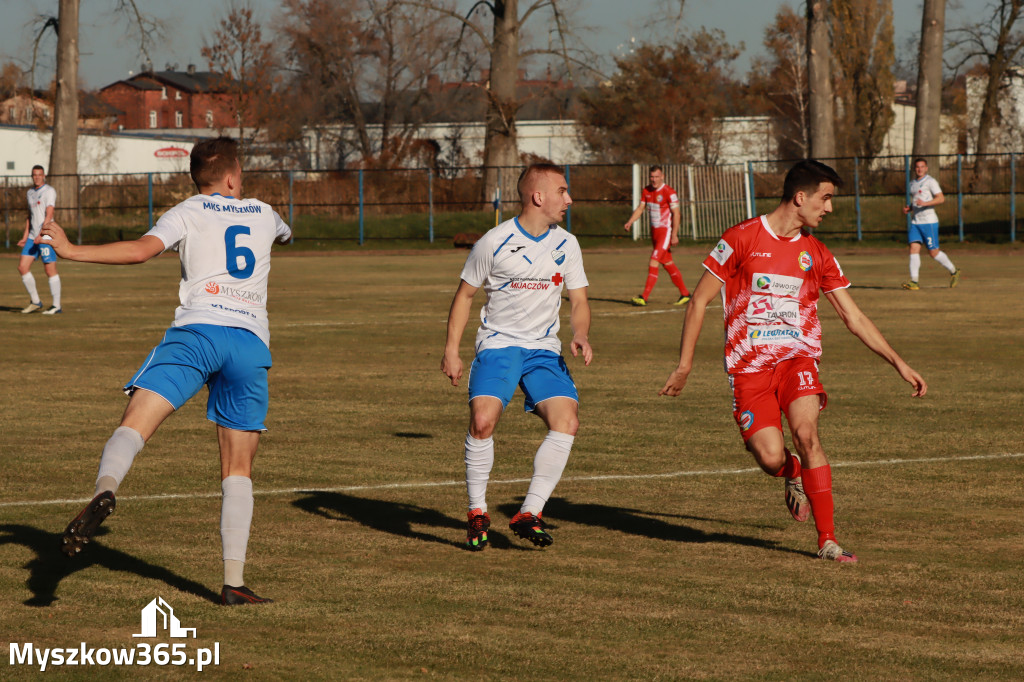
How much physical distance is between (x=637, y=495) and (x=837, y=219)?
3739 centimetres

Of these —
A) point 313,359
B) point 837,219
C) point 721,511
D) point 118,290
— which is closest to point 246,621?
point 721,511

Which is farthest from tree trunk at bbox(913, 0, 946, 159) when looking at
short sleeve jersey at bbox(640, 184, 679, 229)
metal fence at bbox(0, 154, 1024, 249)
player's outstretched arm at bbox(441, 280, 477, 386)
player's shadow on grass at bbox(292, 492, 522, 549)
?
player's outstretched arm at bbox(441, 280, 477, 386)

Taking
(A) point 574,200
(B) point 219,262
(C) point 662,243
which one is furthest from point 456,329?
(A) point 574,200

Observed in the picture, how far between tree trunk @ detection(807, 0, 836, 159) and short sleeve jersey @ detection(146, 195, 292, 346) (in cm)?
3844

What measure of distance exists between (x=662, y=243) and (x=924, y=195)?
5.42 metres

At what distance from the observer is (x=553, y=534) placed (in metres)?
7.21

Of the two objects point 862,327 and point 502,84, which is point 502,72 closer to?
point 502,84

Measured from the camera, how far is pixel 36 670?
489cm

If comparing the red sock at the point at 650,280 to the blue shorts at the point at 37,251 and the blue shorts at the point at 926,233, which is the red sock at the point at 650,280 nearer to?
the blue shorts at the point at 926,233

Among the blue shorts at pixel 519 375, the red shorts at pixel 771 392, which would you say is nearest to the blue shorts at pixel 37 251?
the blue shorts at pixel 519 375

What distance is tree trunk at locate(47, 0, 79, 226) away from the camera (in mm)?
47656

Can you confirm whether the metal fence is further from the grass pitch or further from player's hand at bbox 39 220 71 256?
player's hand at bbox 39 220 71 256

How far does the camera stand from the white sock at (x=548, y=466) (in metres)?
6.79

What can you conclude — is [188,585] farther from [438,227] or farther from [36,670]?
[438,227]
